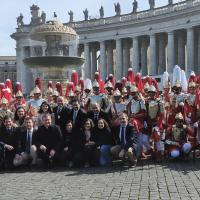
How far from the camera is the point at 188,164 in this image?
1550cm

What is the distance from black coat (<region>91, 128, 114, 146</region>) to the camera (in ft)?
52.0

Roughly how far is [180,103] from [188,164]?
2501 millimetres

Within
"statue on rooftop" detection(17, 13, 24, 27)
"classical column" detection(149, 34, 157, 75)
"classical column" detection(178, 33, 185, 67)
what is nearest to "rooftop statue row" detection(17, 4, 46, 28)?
"statue on rooftop" detection(17, 13, 24, 27)

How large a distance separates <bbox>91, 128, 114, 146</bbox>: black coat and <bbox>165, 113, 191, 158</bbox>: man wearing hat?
2.00 meters

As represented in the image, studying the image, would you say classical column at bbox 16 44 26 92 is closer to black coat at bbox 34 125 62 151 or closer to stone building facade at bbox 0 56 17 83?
stone building facade at bbox 0 56 17 83

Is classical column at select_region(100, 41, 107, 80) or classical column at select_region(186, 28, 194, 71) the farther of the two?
classical column at select_region(100, 41, 107, 80)

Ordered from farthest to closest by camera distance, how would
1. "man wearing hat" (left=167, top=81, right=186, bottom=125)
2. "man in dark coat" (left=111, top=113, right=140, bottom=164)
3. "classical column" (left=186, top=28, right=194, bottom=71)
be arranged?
"classical column" (left=186, top=28, right=194, bottom=71)
"man wearing hat" (left=167, top=81, right=186, bottom=125)
"man in dark coat" (left=111, top=113, right=140, bottom=164)

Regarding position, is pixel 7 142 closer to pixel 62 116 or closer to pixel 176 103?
pixel 62 116

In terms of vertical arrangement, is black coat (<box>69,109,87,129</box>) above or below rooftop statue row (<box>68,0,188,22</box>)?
below

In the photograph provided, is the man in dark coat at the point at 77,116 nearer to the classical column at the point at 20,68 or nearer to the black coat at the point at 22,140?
the black coat at the point at 22,140

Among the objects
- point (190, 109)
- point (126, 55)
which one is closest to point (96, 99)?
point (190, 109)

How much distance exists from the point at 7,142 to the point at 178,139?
5724mm

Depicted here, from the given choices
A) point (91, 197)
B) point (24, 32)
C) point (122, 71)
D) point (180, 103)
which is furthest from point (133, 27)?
point (91, 197)

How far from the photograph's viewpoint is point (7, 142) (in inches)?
622
